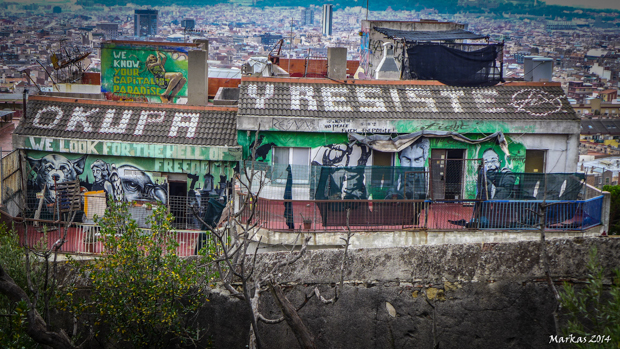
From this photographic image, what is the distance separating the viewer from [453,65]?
2216 cm

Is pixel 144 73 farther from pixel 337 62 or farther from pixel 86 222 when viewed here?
pixel 86 222

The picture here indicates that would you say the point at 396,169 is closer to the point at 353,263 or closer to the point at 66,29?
the point at 353,263

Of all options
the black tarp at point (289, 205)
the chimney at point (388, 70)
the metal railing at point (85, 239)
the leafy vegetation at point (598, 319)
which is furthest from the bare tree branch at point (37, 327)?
the chimney at point (388, 70)

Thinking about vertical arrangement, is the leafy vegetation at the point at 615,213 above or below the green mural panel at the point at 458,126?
below

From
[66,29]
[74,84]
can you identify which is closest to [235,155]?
[74,84]

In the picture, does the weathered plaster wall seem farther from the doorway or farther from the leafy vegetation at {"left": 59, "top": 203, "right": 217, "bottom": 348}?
the doorway

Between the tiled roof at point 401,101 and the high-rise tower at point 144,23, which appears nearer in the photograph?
the tiled roof at point 401,101

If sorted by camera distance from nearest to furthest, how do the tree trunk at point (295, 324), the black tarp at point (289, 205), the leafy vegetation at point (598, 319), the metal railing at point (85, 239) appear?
the leafy vegetation at point (598, 319)
the tree trunk at point (295, 324)
the metal railing at point (85, 239)
the black tarp at point (289, 205)

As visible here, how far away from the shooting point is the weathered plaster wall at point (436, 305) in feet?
29.7

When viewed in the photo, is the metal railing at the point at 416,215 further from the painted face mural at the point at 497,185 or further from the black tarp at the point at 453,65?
the black tarp at the point at 453,65

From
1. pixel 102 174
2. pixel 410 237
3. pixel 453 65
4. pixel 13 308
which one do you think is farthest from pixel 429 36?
pixel 13 308

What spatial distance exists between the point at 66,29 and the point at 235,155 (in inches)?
4602

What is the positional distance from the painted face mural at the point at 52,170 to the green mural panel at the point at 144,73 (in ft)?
23.8

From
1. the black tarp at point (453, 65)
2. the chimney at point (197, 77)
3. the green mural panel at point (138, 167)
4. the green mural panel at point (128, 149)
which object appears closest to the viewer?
the green mural panel at point (128, 149)
